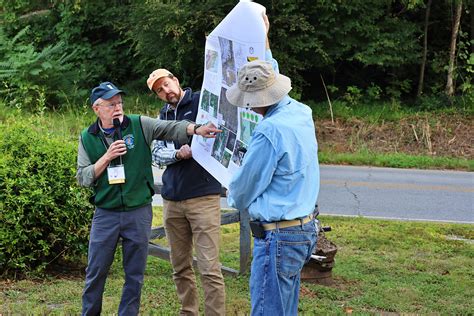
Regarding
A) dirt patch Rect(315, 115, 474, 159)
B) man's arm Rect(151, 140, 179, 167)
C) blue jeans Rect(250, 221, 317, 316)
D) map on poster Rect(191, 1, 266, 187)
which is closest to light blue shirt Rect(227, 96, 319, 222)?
blue jeans Rect(250, 221, 317, 316)

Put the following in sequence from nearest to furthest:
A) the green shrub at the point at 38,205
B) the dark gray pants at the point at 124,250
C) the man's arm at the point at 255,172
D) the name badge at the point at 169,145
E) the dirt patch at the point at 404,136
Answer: the man's arm at the point at 255,172 → the dark gray pants at the point at 124,250 → the name badge at the point at 169,145 → the green shrub at the point at 38,205 → the dirt patch at the point at 404,136

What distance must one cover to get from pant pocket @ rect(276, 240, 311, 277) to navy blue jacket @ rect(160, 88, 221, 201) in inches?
58.3

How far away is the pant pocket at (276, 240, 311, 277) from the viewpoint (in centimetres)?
423

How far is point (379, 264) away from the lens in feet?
25.3

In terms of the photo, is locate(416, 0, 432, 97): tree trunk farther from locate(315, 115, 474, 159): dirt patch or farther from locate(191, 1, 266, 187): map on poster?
locate(191, 1, 266, 187): map on poster

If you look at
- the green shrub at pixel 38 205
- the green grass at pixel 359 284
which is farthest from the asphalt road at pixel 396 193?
the green shrub at pixel 38 205

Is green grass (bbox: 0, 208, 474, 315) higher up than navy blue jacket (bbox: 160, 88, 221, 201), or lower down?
lower down

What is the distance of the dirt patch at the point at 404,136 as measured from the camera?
59.5 ft

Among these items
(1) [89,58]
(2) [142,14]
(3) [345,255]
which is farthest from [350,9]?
(3) [345,255]

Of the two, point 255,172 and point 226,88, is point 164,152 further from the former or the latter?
point 255,172

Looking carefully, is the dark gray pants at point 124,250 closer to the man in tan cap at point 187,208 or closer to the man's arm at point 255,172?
the man in tan cap at point 187,208

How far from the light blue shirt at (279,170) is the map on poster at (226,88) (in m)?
0.51

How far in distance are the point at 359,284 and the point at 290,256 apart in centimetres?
297

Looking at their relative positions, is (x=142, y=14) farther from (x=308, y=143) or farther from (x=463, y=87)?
(x=308, y=143)
